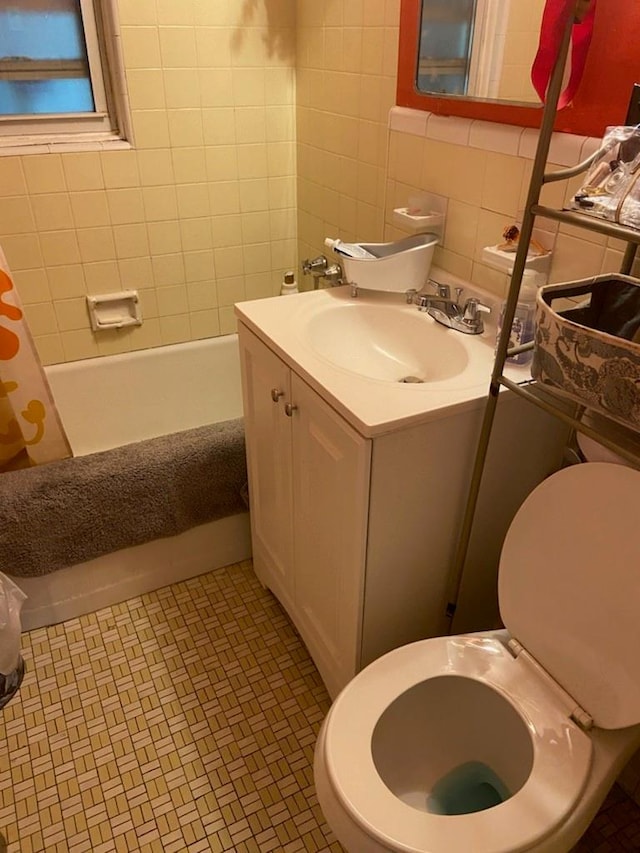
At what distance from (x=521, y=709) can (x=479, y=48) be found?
135cm

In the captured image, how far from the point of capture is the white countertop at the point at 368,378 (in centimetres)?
116

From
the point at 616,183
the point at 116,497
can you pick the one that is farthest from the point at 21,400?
the point at 616,183

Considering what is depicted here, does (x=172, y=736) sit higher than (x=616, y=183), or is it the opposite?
(x=616, y=183)

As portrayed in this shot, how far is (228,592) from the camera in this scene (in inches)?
77.4

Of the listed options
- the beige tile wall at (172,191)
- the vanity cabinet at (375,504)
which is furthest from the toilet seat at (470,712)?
the beige tile wall at (172,191)

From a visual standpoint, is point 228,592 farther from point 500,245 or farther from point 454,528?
point 500,245

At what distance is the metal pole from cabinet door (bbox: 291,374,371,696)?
225 mm

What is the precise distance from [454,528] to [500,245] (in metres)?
0.63

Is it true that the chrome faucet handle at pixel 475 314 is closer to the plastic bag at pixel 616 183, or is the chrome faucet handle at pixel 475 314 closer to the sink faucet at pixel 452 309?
the sink faucet at pixel 452 309

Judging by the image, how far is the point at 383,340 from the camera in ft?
5.33

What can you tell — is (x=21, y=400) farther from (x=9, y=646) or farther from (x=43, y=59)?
(x=43, y=59)

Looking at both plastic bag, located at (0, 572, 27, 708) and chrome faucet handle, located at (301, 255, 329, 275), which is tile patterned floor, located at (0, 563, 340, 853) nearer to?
plastic bag, located at (0, 572, 27, 708)

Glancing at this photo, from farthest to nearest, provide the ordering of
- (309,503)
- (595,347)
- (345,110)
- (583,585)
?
(345,110) < (309,503) < (583,585) < (595,347)

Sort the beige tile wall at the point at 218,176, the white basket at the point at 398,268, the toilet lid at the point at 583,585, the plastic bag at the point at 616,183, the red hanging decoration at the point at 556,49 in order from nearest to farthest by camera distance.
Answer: the plastic bag at the point at 616,183, the toilet lid at the point at 583,585, the red hanging decoration at the point at 556,49, the white basket at the point at 398,268, the beige tile wall at the point at 218,176
